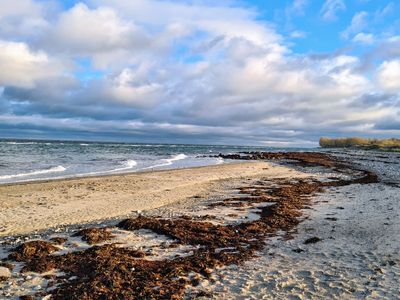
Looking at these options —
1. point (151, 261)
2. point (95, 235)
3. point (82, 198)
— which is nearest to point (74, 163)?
point (82, 198)

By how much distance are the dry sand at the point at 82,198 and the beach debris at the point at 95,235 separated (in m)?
2.03

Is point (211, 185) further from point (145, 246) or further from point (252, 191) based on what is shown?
point (145, 246)

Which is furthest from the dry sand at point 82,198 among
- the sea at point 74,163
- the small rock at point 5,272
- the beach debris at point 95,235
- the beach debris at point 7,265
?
the sea at point 74,163

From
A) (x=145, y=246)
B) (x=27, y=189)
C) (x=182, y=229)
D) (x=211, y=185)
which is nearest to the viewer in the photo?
(x=145, y=246)

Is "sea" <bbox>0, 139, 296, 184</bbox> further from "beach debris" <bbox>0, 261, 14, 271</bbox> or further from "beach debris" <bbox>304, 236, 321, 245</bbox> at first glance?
"beach debris" <bbox>304, 236, 321, 245</bbox>

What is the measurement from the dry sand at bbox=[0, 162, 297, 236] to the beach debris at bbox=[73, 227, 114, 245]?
203 cm

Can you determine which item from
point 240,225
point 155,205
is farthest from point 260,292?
point 155,205

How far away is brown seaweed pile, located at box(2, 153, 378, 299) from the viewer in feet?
20.9

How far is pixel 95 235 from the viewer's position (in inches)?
368

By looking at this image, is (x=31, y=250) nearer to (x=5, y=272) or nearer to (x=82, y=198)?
(x=5, y=272)

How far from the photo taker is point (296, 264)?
7.58m

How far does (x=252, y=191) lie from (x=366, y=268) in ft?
35.4

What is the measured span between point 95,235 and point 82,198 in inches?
263

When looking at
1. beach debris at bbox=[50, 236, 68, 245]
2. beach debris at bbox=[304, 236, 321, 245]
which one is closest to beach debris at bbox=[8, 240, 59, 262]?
beach debris at bbox=[50, 236, 68, 245]
